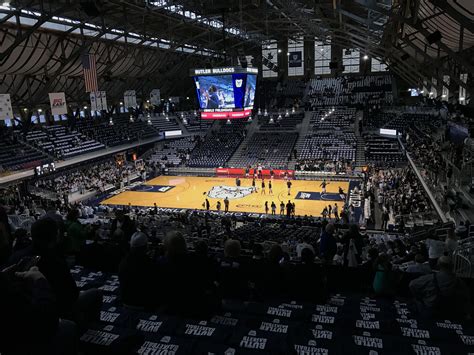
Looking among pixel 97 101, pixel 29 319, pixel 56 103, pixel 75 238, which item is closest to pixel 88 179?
pixel 56 103

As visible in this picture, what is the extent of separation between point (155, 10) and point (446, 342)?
24016 millimetres

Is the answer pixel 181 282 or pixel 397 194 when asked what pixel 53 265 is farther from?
pixel 397 194

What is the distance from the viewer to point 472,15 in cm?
1152

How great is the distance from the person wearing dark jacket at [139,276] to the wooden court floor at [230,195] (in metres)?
22.6

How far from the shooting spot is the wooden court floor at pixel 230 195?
94.3 feet

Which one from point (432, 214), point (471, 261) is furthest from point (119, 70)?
point (471, 261)

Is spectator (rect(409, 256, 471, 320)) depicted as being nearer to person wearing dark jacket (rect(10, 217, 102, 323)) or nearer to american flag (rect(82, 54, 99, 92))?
person wearing dark jacket (rect(10, 217, 102, 323))

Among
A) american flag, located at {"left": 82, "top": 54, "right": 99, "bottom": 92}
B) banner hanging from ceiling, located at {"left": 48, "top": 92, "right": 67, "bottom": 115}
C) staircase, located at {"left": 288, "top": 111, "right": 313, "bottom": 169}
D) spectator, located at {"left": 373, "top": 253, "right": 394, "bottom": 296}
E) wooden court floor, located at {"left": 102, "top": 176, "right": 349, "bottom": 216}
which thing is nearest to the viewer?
spectator, located at {"left": 373, "top": 253, "right": 394, "bottom": 296}

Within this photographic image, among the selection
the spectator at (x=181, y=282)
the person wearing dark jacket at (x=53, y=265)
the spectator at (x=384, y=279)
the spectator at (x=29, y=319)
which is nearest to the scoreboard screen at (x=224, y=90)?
the spectator at (x=384, y=279)

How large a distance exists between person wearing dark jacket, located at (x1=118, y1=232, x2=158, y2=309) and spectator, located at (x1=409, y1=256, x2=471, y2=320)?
136 inches

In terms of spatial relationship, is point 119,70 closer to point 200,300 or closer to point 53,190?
point 53,190

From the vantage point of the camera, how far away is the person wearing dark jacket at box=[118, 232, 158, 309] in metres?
4.18

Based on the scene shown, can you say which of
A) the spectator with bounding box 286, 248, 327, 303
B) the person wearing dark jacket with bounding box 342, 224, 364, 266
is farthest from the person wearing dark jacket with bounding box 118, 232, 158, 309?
the person wearing dark jacket with bounding box 342, 224, 364, 266

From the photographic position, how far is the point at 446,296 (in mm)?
4660
